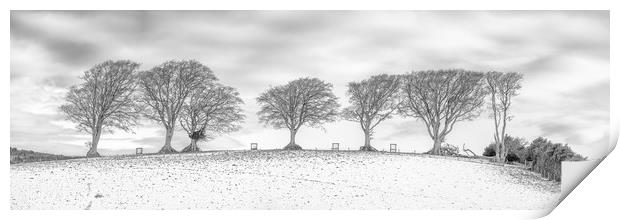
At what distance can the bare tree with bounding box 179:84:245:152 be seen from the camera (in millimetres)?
20750

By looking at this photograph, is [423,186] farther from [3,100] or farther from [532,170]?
[3,100]

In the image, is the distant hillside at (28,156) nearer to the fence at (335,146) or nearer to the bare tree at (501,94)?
the fence at (335,146)

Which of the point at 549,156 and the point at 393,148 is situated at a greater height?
the point at 393,148

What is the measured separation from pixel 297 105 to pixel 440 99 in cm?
456

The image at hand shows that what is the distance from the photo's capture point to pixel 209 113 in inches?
854

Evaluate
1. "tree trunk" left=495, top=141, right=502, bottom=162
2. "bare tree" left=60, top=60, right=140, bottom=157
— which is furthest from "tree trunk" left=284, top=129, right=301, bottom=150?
"tree trunk" left=495, top=141, right=502, bottom=162

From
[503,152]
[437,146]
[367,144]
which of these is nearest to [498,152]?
[503,152]

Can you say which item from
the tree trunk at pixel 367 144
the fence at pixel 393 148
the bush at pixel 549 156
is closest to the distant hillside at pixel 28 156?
the tree trunk at pixel 367 144

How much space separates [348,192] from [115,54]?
7.07 m

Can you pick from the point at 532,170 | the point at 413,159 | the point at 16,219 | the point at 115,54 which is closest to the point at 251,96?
the point at 115,54

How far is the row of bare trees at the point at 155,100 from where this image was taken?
19.8 m

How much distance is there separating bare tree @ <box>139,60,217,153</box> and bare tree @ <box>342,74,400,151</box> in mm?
4229

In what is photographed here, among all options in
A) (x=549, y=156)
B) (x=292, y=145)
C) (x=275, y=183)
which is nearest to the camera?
(x=275, y=183)

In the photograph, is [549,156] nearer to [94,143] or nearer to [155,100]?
[155,100]
